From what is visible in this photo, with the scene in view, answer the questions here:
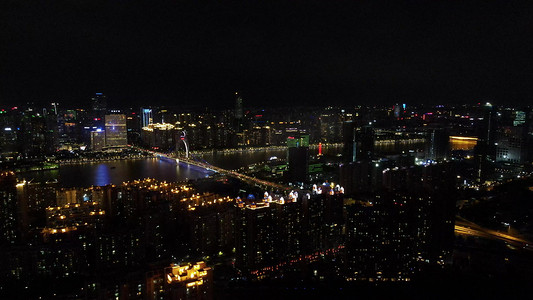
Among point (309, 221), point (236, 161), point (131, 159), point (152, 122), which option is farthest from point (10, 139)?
point (309, 221)

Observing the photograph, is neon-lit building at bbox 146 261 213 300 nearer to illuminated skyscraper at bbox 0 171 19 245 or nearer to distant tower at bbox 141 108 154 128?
illuminated skyscraper at bbox 0 171 19 245

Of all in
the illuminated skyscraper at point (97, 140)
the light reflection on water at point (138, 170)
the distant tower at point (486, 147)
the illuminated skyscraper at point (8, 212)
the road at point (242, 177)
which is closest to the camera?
the illuminated skyscraper at point (8, 212)

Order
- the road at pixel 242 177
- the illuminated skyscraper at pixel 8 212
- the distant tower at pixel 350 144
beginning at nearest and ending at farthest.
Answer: the illuminated skyscraper at pixel 8 212, the road at pixel 242 177, the distant tower at pixel 350 144

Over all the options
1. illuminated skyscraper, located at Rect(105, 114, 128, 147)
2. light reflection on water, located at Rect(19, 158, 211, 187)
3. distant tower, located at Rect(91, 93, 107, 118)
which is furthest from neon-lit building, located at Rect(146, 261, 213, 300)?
distant tower, located at Rect(91, 93, 107, 118)

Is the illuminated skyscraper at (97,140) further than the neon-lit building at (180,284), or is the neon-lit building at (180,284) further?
the illuminated skyscraper at (97,140)

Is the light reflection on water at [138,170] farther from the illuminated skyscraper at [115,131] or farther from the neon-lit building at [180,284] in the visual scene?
the neon-lit building at [180,284]

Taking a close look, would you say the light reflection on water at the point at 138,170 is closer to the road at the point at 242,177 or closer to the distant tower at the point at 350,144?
the road at the point at 242,177

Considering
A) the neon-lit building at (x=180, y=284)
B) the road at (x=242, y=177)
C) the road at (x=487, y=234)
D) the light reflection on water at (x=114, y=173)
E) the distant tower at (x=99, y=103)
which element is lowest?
the light reflection on water at (x=114, y=173)

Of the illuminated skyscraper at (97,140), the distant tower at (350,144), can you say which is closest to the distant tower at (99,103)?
the illuminated skyscraper at (97,140)

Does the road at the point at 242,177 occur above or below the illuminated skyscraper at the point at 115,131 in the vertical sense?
below

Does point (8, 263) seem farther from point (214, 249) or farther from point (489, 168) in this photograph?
point (489, 168)
